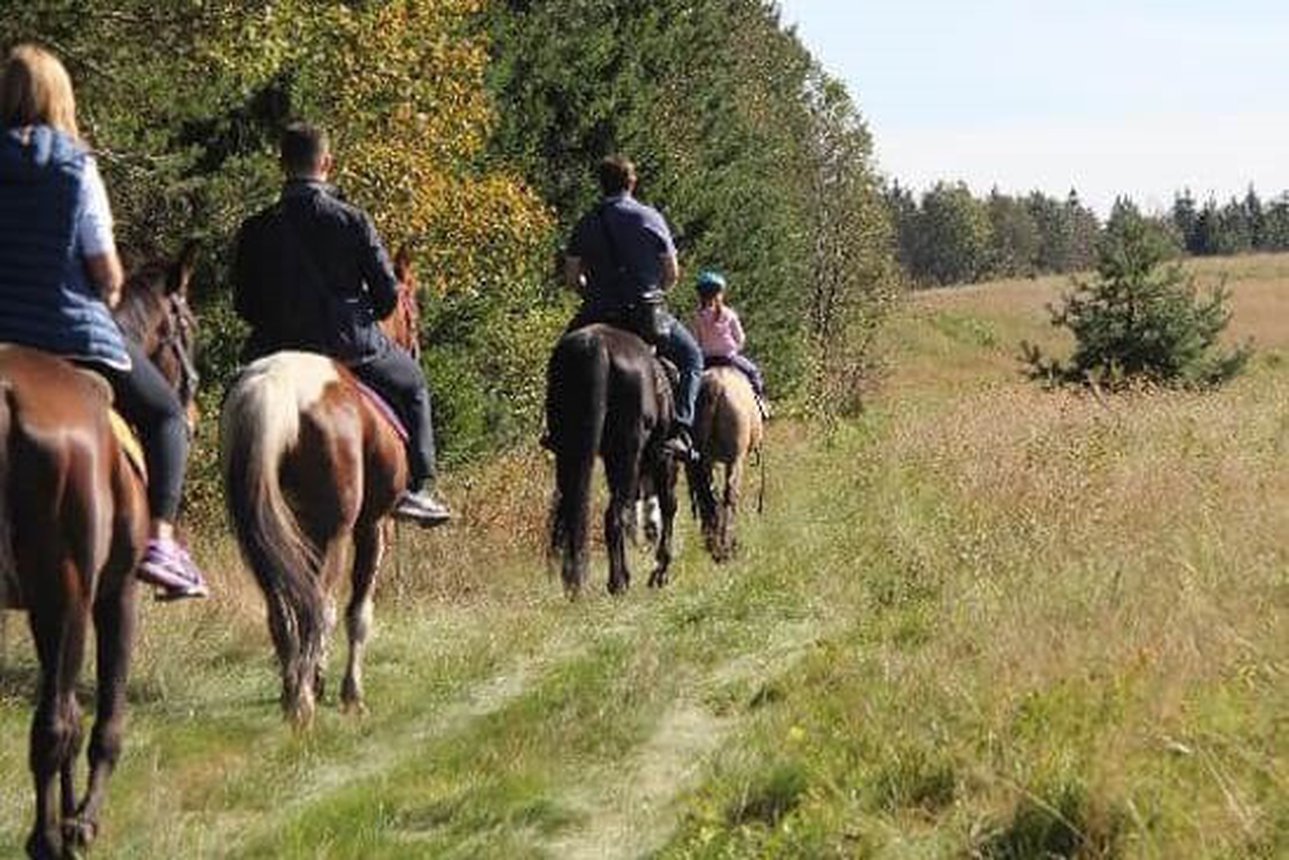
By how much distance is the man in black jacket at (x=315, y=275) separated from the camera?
826cm

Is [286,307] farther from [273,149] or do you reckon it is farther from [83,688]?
[273,149]

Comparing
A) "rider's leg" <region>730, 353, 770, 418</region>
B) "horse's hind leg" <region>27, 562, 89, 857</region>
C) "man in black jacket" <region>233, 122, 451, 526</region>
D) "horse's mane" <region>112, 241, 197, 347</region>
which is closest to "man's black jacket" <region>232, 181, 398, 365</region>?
"man in black jacket" <region>233, 122, 451, 526</region>

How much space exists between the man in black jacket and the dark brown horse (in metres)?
2.62

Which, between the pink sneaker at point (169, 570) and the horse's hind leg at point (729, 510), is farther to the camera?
the horse's hind leg at point (729, 510)

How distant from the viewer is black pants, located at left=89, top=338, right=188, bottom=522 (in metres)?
6.25

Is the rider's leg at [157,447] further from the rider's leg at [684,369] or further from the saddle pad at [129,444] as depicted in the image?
the rider's leg at [684,369]

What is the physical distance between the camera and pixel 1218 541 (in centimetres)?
881

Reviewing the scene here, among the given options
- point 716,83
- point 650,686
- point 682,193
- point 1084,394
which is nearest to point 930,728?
point 650,686

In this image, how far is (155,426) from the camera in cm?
633

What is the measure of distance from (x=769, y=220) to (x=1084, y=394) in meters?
15.3

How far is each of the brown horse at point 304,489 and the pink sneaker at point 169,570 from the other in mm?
651

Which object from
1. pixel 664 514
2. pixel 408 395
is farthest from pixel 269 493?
Answer: pixel 664 514

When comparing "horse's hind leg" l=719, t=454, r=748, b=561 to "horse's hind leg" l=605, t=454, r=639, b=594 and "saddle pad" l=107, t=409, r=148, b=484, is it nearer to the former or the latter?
"horse's hind leg" l=605, t=454, r=639, b=594

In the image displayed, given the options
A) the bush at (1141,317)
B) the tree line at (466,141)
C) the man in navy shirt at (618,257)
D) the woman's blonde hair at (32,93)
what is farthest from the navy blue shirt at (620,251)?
the bush at (1141,317)
